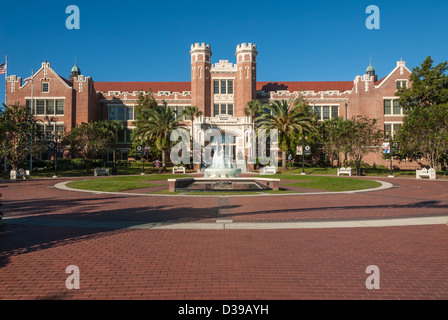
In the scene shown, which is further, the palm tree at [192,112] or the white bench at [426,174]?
the palm tree at [192,112]

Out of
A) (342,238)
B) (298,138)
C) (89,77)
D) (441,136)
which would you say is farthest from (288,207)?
(89,77)

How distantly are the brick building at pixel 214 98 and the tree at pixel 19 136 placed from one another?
1082 centimetres

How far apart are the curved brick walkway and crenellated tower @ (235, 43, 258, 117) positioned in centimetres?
4272

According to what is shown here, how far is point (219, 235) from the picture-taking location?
7754 millimetres

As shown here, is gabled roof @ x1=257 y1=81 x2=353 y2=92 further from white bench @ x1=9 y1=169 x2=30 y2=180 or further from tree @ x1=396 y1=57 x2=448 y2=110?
white bench @ x1=9 y1=169 x2=30 y2=180

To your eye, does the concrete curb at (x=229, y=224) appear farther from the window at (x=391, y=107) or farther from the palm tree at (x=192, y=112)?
the window at (x=391, y=107)

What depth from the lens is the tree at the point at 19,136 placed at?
→ 3303 centimetres

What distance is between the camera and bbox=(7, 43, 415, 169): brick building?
49.6 metres

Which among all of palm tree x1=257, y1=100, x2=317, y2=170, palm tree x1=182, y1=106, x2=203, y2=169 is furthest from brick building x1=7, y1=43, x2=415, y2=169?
palm tree x1=257, y1=100, x2=317, y2=170

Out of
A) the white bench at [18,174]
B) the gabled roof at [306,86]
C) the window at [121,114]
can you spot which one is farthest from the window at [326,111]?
the white bench at [18,174]

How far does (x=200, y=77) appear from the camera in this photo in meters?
51.7

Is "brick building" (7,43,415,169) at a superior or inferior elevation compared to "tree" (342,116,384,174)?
superior

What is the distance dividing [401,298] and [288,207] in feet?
26.7
